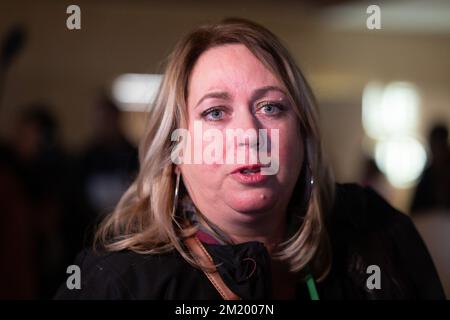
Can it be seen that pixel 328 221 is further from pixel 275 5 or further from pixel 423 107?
pixel 423 107

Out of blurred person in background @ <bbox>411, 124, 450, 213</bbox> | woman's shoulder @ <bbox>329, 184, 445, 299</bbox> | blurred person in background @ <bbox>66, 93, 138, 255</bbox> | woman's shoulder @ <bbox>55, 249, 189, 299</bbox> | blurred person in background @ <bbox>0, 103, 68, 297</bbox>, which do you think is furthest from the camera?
blurred person in background @ <bbox>0, 103, 68, 297</bbox>

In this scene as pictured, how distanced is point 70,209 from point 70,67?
250 centimetres

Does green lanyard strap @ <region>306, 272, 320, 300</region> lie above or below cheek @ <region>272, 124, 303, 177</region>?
below

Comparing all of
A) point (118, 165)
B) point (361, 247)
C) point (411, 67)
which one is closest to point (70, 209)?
point (118, 165)

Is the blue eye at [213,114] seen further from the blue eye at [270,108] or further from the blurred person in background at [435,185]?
the blurred person in background at [435,185]

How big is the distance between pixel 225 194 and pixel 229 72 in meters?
0.12

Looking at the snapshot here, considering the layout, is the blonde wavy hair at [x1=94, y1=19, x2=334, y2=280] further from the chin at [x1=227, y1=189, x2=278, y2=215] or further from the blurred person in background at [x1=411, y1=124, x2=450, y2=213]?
the blurred person in background at [x1=411, y1=124, x2=450, y2=213]

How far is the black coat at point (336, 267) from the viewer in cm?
70

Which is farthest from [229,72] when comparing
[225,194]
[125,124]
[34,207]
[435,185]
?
[34,207]

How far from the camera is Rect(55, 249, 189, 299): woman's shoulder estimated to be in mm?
693

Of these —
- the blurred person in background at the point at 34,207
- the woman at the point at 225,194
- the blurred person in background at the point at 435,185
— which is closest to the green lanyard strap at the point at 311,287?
the woman at the point at 225,194

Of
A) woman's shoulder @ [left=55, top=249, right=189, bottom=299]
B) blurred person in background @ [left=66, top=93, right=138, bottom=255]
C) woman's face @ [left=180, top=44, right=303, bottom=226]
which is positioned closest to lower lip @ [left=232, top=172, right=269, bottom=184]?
woman's face @ [left=180, top=44, right=303, bottom=226]

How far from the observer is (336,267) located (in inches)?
31.9

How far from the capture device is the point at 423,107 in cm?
402
